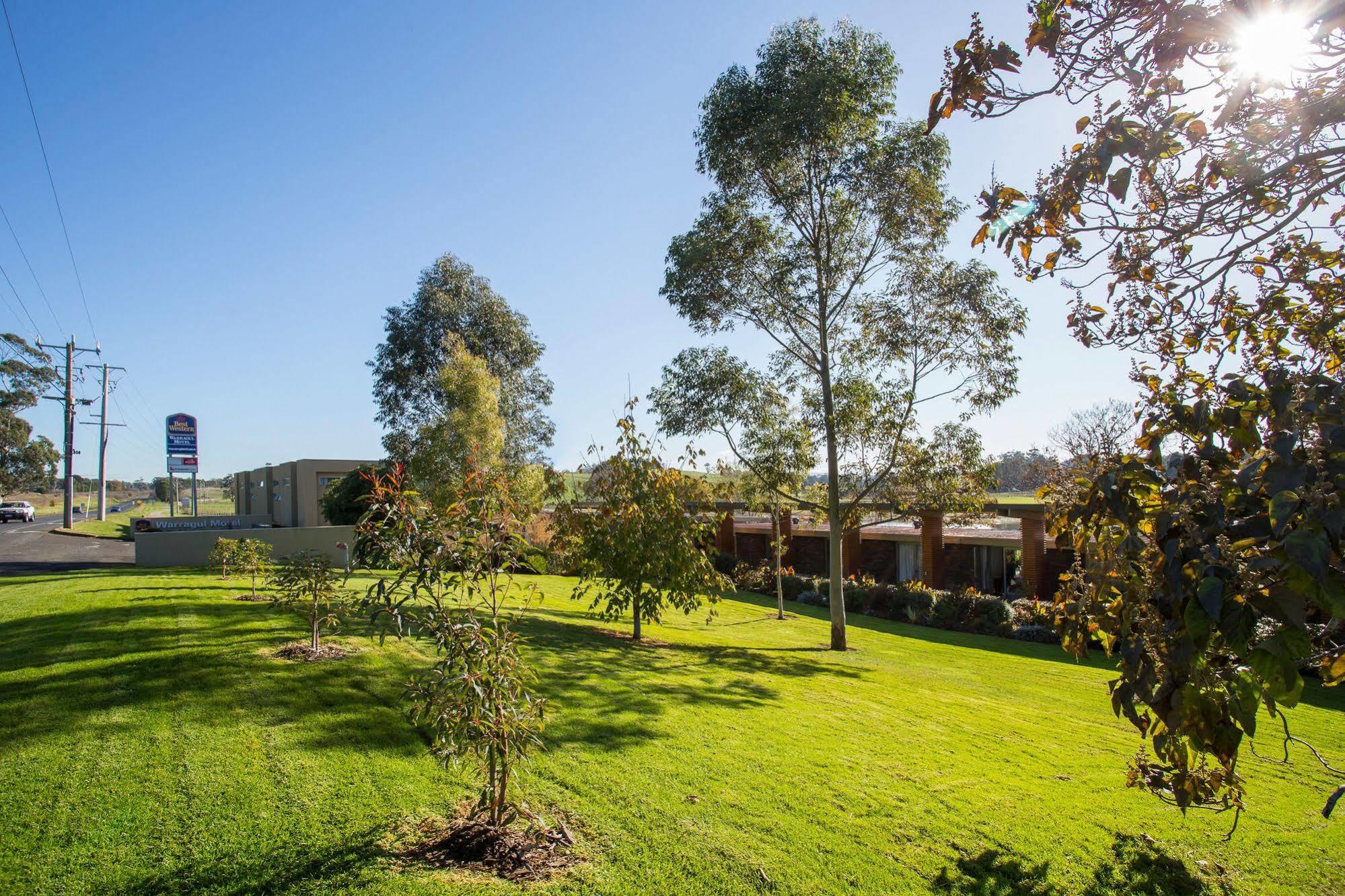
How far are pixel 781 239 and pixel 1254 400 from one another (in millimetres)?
12876

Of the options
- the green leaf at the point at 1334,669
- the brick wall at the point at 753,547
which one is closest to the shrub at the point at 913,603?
the brick wall at the point at 753,547

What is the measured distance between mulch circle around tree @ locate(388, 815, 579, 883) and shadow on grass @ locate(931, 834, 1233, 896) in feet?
7.05

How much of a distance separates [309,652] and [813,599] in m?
19.0

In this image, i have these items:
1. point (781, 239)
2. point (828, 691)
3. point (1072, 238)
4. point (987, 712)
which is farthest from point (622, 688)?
point (781, 239)

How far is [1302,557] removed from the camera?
1.87 m

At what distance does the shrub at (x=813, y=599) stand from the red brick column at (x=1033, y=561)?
5993 mm

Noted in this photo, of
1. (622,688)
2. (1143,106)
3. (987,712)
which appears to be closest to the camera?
(1143,106)

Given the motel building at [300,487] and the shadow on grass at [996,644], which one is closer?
the shadow on grass at [996,644]

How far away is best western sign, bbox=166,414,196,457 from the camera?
37000 mm

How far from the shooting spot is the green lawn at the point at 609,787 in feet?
13.1

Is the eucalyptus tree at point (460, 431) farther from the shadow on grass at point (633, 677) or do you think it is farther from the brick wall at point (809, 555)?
the brick wall at point (809, 555)

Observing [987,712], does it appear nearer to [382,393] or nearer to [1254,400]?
[1254,400]

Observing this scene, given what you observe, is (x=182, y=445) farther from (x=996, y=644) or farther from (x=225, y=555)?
(x=996, y=644)

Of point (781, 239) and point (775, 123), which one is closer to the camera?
point (775, 123)
